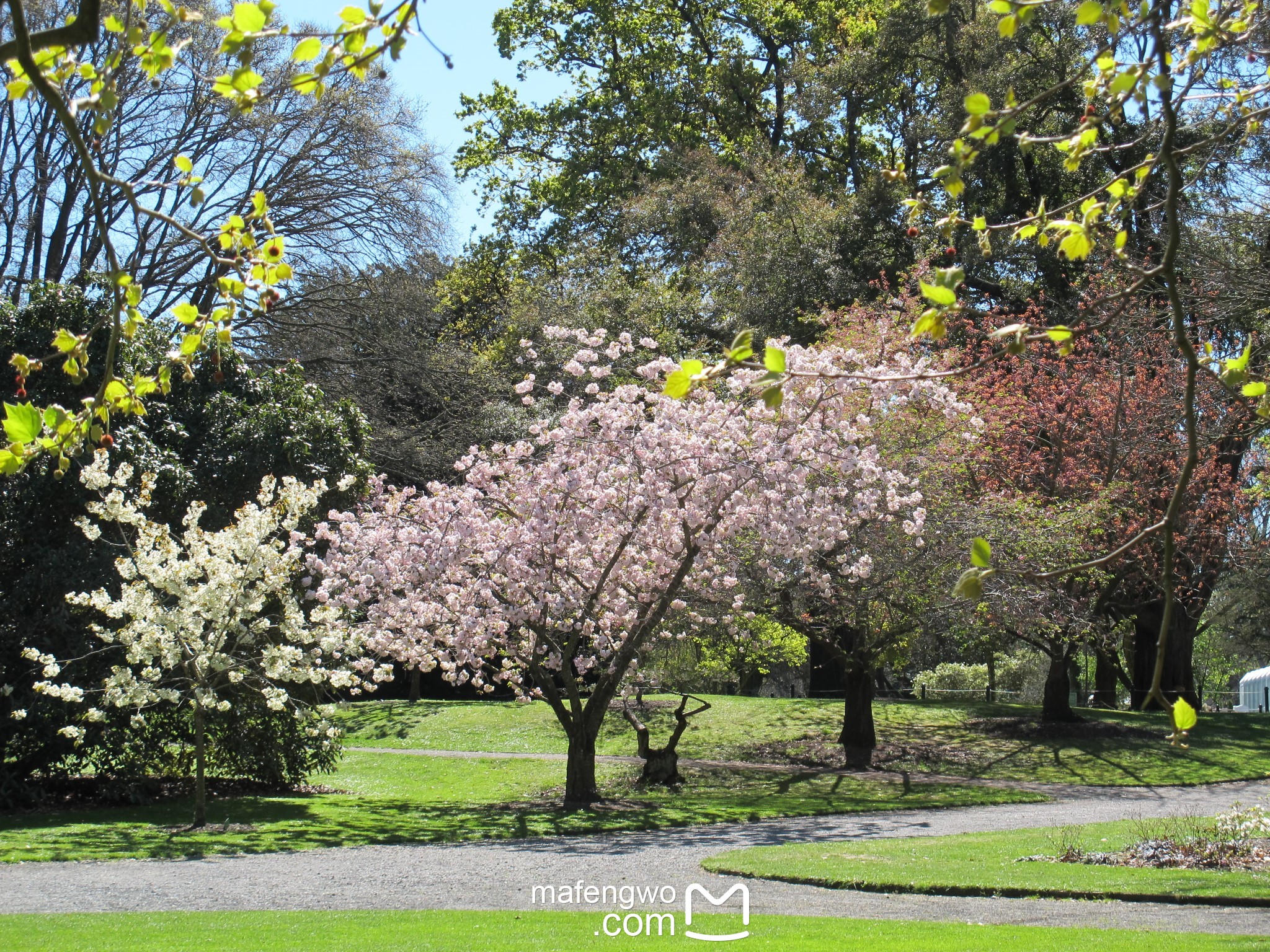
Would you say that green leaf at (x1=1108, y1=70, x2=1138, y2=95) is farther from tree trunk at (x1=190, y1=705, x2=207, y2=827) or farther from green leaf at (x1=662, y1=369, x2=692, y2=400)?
tree trunk at (x1=190, y1=705, x2=207, y2=827)

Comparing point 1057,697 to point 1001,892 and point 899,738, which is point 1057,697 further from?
point 1001,892

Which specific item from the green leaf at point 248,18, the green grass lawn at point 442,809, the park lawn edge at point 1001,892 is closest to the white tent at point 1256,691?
the green grass lawn at point 442,809

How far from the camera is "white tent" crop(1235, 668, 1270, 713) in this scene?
40.2 metres

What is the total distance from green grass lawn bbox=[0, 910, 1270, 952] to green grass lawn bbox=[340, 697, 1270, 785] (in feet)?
37.8

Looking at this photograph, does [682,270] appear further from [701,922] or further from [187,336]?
[187,336]

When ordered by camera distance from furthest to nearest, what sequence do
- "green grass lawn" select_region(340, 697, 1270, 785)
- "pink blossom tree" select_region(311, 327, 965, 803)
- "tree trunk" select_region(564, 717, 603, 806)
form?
1. "green grass lawn" select_region(340, 697, 1270, 785)
2. "tree trunk" select_region(564, 717, 603, 806)
3. "pink blossom tree" select_region(311, 327, 965, 803)

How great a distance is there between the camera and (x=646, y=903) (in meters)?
8.41

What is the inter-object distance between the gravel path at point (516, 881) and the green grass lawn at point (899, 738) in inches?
249

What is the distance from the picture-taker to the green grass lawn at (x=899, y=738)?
1902 cm

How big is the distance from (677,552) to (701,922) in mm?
7031

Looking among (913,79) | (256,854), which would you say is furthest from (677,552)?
(913,79)

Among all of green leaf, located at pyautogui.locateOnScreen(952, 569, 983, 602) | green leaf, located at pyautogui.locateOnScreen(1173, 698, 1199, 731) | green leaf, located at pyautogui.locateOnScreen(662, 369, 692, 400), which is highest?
green leaf, located at pyautogui.locateOnScreen(662, 369, 692, 400)

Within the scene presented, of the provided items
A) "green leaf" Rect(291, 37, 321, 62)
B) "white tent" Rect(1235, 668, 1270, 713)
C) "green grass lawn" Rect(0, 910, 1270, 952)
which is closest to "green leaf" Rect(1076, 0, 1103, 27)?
"green leaf" Rect(291, 37, 321, 62)

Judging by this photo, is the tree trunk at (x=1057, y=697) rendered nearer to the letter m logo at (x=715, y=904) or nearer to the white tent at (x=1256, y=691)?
the letter m logo at (x=715, y=904)
